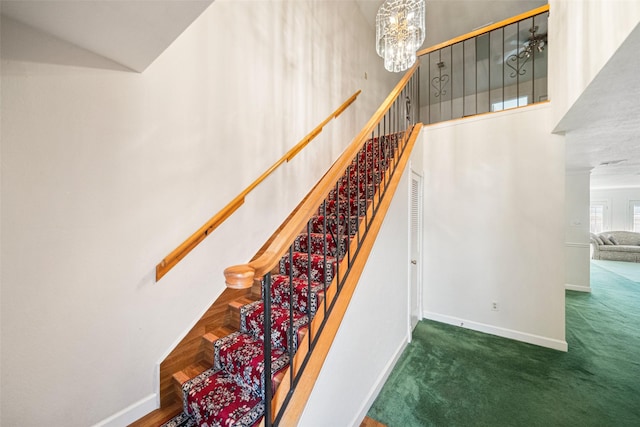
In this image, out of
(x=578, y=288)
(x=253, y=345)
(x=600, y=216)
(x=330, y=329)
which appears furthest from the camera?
(x=600, y=216)

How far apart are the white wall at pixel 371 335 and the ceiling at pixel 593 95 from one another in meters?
1.45

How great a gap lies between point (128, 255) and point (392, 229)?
6.33 feet

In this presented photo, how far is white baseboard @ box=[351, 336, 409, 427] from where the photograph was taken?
164 cm

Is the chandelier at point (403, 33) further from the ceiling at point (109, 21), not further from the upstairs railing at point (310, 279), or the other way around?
the ceiling at point (109, 21)

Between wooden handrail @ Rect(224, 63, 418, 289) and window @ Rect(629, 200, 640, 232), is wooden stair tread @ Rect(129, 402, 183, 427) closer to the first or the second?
wooden handrail @ Rect(224, 63, 418, 289)

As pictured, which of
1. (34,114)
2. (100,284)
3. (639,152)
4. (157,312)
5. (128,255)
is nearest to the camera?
(34,114)

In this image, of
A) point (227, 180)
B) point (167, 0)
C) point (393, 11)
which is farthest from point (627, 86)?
point (227, 180)

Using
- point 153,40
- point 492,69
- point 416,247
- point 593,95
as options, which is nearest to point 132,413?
point 153,40

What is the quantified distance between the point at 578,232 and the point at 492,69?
12.3ft

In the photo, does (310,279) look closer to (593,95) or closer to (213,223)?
(213,223)

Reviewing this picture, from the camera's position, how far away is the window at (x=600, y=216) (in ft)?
30.0

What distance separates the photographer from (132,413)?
1519 millimetres

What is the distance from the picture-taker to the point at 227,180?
83.2 inches

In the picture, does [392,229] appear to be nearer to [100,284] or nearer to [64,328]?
[100,284]
